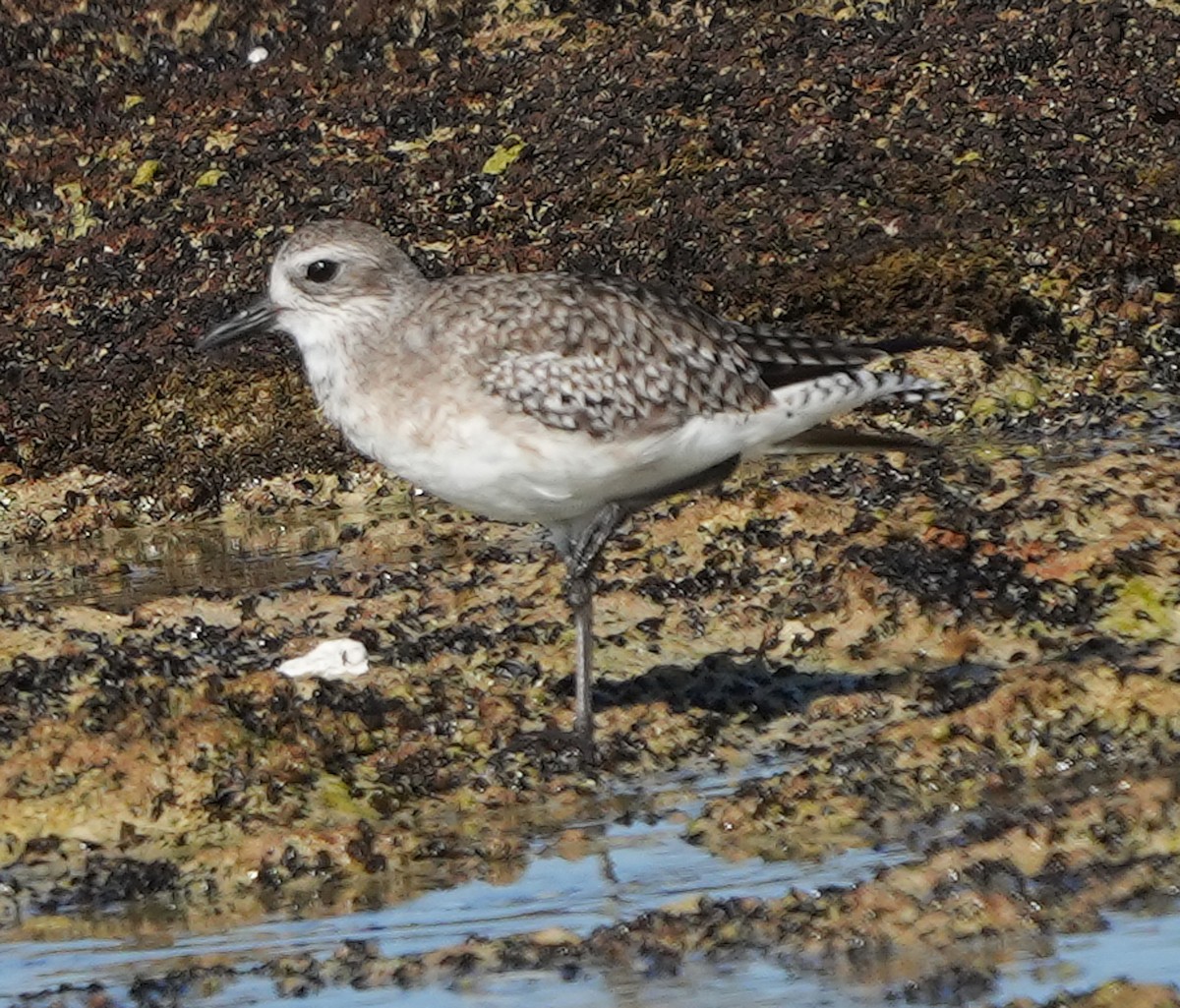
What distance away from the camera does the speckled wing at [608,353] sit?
702 cm

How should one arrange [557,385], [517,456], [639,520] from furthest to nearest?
1. [639,520]
2. [557,385]
3. [517,456]

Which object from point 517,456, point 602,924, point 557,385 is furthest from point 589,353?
point 602,924

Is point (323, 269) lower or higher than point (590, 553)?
higher

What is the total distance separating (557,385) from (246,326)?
3.72 ft

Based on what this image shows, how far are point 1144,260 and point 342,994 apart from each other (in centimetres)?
646

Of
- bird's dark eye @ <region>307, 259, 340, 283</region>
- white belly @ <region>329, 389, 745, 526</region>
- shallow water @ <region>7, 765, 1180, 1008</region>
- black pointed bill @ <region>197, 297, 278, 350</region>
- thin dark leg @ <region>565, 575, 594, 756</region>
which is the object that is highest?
bird's dark eye @ <region>307, 259, 340, 283</region>

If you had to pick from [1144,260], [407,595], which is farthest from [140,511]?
[1144,260]

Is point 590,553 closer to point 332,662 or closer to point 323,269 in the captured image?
point 332,662

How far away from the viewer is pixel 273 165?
12.2 metres

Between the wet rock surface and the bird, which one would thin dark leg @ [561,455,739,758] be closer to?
the bird

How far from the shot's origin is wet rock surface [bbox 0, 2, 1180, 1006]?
6203 millimetres

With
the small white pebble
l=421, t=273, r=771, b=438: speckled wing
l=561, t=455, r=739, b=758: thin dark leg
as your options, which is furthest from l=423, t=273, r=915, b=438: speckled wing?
the small white pebble

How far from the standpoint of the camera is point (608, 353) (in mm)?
7191

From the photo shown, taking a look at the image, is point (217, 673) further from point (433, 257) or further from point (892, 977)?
point (433, 257)
